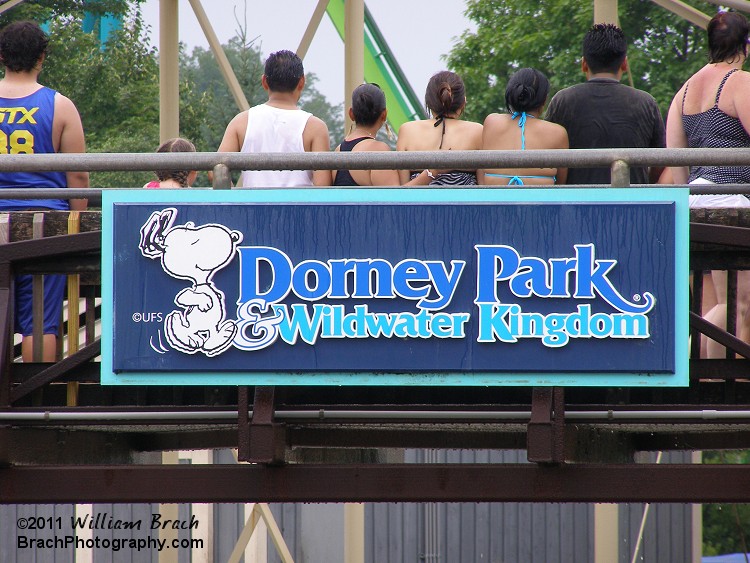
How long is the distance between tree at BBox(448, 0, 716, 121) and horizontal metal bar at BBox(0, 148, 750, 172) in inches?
843

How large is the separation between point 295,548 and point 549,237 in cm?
1061

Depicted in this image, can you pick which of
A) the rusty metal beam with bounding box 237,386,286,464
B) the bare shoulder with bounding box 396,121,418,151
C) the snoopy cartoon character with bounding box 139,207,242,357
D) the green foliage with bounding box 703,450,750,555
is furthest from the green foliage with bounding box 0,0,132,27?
the rusty metal beam with bounding box 237,386,286,464

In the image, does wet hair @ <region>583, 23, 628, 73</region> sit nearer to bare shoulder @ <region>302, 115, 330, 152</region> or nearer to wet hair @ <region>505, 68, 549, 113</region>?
wet hair @ <region>505, 68, 549, 113</region>

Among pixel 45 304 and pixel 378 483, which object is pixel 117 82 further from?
pixel 378 483

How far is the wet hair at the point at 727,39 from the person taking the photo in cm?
571

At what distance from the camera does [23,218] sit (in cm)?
549

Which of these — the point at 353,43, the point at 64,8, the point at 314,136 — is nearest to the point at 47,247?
the point at 314,136

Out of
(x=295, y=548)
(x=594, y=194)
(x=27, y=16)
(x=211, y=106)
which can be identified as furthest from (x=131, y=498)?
(x=211, y=106)

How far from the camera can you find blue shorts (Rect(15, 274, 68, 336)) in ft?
18.4

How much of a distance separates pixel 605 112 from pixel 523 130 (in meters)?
0.39

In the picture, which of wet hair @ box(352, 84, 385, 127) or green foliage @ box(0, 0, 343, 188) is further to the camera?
green foliage @ box(0, 0, 343, 188)

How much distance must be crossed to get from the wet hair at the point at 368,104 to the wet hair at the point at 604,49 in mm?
993

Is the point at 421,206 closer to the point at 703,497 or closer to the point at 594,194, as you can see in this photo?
the point at 594,194

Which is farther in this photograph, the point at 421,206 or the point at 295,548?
the point at 295,548
